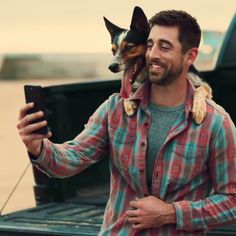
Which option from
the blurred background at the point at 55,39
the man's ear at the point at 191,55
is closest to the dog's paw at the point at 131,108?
the man's ear at the point at 191,55

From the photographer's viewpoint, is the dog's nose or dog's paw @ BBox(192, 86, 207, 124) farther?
the dog's nose

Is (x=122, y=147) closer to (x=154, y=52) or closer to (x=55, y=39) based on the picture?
(x=154, y=52)

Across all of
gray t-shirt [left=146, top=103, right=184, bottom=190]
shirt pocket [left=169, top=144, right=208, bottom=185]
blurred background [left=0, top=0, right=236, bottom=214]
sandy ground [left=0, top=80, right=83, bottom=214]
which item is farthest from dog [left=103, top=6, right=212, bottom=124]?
blurred background [left=0, top=0, right=236, bottom=214]

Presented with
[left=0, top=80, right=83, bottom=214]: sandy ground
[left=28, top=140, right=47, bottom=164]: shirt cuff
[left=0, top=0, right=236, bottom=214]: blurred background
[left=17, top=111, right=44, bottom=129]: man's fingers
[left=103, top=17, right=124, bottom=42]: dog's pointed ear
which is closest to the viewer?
[left=17, top=111, right=44, bottom=129]: man's fingers

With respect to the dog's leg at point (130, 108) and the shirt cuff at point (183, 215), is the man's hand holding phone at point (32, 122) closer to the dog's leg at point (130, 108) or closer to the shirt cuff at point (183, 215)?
the dog's leg at point (130, 108)

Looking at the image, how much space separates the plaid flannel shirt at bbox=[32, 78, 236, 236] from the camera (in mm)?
2975

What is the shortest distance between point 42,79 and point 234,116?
2044 centimetres

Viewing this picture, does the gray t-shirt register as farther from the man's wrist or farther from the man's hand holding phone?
the man's hand holding phone

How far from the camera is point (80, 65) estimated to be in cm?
3078

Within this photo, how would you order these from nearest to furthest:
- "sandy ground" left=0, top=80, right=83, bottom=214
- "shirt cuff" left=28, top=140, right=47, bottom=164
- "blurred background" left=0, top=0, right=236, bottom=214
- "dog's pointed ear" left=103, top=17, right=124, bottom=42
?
"shirt cuff" left=28, top=140, right=47, bottom=164, "dog's pointed ear" left=103, top=17, right=124, bottom=42, "sandy ground" left=0, top=80, right=83, bottom=214, "blurred background" left=0, top=0, right=236, bottom=214

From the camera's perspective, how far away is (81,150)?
320 centimetres

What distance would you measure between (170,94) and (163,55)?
0.14m

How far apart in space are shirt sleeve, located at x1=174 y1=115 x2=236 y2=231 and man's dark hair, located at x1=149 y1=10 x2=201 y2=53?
0.28m

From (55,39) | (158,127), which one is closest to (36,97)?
(158,127)
